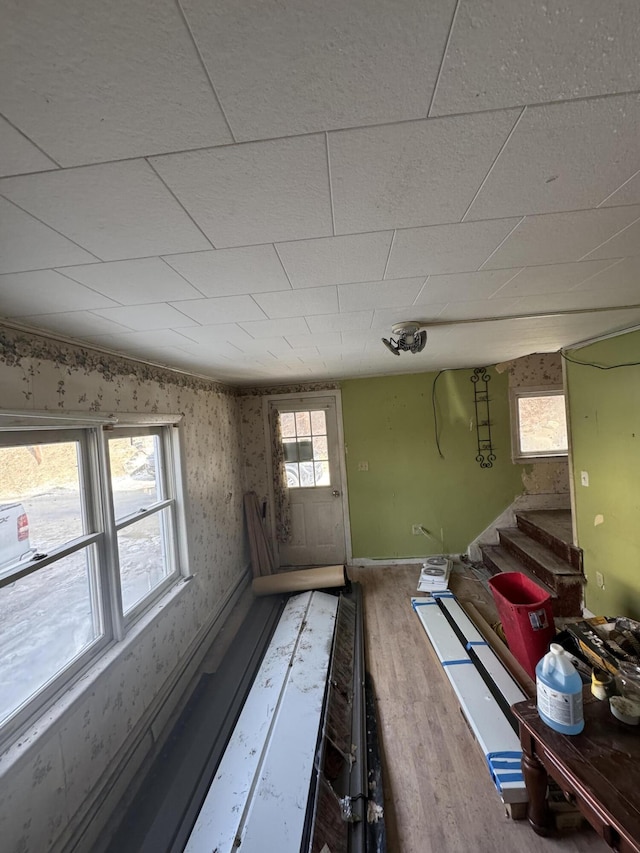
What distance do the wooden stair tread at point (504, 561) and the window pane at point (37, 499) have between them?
151 inches

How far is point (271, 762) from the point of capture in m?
1.76

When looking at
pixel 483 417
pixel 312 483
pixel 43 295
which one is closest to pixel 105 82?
pixel 43 295

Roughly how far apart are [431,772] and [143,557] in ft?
7.07

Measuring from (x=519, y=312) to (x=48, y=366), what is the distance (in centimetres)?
248

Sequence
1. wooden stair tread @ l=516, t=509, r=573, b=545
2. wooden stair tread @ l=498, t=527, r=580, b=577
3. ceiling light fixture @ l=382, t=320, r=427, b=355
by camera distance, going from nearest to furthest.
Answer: ceiling light fixture @ l=382, t=320, r=427, b=355
wooden stair tread @ l=498, t=527, r=580, b=577
wooden stair tread @ l=516, t=509, r=573, b=545

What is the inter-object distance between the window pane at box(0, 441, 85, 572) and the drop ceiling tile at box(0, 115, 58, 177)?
133cm

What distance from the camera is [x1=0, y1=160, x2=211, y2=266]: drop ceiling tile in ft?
2.40

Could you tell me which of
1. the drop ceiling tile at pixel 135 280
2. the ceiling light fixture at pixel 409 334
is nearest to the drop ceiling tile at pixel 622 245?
the ceiling light fixture at pixel 409 334

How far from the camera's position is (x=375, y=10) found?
474 mm

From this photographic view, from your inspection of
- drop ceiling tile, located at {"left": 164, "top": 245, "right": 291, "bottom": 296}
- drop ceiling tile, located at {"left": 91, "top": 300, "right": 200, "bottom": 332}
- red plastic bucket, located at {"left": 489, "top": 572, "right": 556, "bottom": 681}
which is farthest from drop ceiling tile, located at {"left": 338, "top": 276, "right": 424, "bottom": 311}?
red plastic bucket, located at {"left": 489, "top": 572, "right": 556, "bottom": 681}

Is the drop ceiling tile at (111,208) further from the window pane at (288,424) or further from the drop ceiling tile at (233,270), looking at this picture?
the window pane at (288,424)

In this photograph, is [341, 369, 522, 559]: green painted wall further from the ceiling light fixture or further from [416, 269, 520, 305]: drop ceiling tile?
[416, 269, 520, 305]: drop ceiling tile

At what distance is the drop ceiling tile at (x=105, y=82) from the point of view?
46 cm

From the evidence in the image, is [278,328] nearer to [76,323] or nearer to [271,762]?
[76,323]
